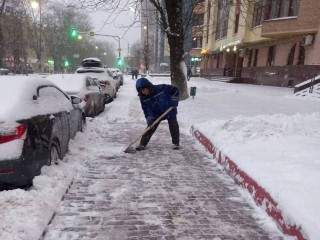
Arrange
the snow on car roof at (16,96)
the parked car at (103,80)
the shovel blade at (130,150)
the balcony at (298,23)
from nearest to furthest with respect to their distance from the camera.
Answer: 1. the snow on car roof at (16,96)
2. the shovel blade at (130,150)
3. the parked car at (103,80)
4. the balcony at (298,23)

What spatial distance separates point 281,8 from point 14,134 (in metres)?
21.3

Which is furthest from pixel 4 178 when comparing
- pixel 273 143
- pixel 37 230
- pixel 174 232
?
pixel 273 143

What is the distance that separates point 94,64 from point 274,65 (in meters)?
13.3

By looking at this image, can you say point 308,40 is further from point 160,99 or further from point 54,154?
point 54,154

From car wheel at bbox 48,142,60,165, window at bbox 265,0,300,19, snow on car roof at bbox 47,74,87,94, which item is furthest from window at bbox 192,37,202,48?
car wheel at bbox 48,142,60,165

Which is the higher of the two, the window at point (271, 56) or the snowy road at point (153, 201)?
the window at point (271, 56)

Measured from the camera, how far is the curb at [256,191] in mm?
3033

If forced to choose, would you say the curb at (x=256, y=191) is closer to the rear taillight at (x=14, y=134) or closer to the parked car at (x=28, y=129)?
the parked car at (x=28, y=129)

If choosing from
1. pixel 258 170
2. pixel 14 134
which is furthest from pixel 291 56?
pixel 14 134

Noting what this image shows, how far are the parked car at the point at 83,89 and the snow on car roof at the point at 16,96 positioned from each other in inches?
170

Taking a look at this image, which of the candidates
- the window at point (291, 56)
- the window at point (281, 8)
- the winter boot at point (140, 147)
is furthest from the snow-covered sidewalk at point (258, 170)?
the window at point (291, 56)

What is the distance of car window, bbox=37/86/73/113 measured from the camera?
434cm

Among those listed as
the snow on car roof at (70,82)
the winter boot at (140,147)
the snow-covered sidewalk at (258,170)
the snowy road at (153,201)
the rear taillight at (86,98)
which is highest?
the snow on car roof at (70,82)

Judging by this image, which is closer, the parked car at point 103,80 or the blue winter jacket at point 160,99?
the blue winter jacket at point 160,99
